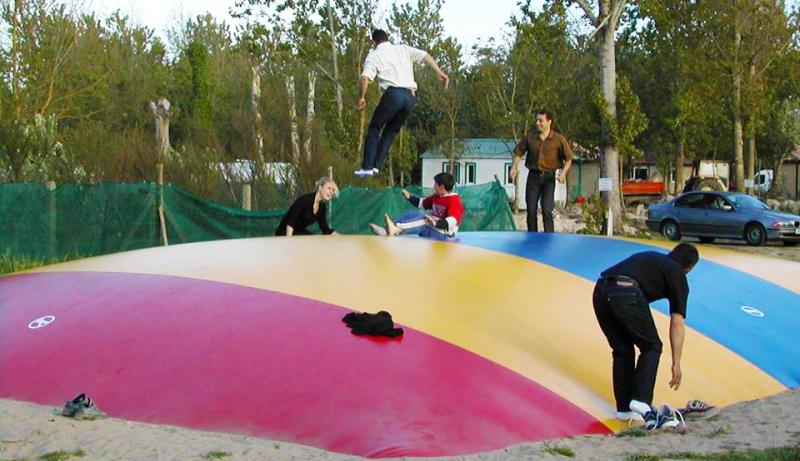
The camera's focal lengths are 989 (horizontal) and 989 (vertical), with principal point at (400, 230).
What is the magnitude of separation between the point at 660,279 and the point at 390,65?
4.31 m

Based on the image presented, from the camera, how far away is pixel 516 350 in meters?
6.78

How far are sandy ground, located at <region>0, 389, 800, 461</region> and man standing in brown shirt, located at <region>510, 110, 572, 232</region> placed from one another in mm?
5260

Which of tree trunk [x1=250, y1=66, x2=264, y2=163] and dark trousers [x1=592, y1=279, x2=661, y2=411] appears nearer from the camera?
dark trousers [x1=592, y1=279, x2=661, y2=411]

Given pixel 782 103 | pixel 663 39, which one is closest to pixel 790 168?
pixel 782 103

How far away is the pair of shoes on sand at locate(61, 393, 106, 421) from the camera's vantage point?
19.7ft

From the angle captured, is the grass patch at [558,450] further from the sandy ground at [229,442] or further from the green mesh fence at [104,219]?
the green mesh fence at [104,219]

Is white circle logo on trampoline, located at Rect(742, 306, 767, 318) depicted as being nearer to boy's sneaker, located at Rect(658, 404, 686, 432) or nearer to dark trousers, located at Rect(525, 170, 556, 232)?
boy's sneaker, located at Rect(658, 404, 686, 432)

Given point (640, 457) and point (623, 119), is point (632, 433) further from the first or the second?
point (623, 119)

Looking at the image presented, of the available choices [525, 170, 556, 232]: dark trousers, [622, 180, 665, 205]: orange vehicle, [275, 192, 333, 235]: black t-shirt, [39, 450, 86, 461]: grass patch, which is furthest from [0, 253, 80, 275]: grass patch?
[622, 180, 665, 205]: orange vehicle

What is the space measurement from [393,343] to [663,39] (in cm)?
3656

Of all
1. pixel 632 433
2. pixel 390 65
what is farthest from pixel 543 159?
pixel 632 433

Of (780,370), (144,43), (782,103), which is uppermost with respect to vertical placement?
(144,43)

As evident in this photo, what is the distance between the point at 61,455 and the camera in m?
5.28

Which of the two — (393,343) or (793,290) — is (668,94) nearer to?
(793,290)
